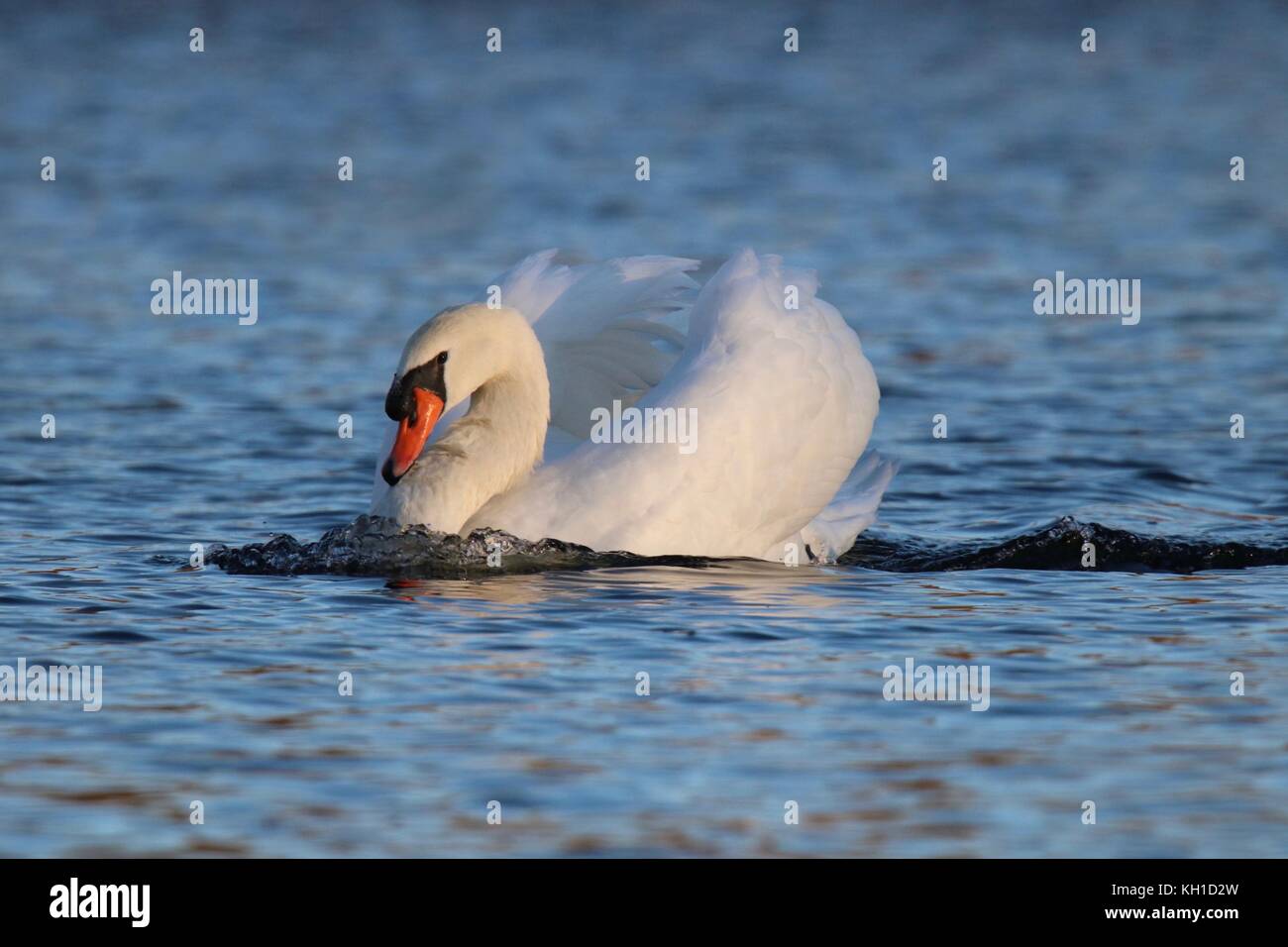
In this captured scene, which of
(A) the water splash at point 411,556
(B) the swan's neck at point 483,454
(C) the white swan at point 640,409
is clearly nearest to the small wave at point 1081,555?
(C) the white swan at point 640,409

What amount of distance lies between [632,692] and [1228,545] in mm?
3803

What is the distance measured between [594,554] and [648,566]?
27 centimetres

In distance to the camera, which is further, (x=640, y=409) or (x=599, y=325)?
(x=599, y=325)

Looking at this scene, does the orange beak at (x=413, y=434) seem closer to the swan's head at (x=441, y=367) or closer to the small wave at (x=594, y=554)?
the swan's head at (x=441, y=367)

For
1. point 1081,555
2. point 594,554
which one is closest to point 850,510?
point 1081,555

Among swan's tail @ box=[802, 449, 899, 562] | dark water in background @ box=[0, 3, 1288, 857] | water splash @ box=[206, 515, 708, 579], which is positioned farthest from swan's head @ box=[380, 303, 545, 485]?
swan's tail @ box=[802, 449, 899, 562]

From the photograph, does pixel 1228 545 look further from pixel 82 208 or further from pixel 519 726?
pixel 82 208

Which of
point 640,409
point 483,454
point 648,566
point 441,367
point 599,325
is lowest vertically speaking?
point 648,566

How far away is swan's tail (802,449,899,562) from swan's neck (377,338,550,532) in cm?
151

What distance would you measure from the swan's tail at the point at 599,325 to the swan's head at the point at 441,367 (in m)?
0.76

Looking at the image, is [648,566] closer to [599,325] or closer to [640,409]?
[640,409]

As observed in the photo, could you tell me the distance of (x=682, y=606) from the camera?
869 cm

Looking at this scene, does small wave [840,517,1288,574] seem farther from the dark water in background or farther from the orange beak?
the orange beak

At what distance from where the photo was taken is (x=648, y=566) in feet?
30.5
